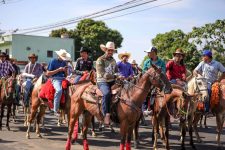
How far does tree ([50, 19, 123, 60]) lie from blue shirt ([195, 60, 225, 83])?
4587 cm

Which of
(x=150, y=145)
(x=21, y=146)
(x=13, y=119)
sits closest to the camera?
(x=21, y=146)

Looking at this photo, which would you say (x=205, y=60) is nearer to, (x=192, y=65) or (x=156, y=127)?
(x=156, y=127)

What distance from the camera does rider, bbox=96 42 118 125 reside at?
9094 mm

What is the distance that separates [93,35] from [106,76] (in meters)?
50.1

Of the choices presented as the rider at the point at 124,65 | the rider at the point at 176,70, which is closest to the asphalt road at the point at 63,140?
the rider at the point at 176,70

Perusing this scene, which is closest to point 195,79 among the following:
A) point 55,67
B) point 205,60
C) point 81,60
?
point 205,60

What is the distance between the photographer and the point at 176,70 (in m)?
12.0

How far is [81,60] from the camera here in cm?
1220

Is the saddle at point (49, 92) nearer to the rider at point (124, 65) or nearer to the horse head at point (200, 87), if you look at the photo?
the rider at point (124, 65)

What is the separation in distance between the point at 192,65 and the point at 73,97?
1984 cm

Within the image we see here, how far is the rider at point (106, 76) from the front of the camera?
9.09 metres

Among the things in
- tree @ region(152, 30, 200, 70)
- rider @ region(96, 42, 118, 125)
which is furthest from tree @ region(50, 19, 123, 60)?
rider @ region(96, 42, 118, 125)

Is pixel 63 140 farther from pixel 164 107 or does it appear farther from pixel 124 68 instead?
pixel 164 107

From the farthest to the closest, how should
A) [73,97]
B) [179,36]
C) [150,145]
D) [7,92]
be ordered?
[179,36], [7,92], [150,145], [73,97]
